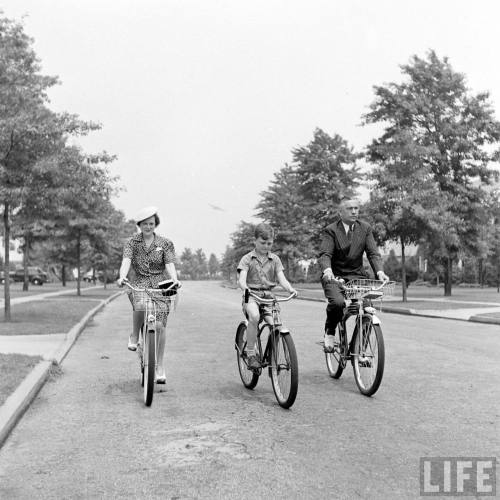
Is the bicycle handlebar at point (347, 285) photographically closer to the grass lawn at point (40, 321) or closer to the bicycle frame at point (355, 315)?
the bicycle frame at point (355, 315)

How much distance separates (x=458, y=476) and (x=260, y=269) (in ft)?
9.40

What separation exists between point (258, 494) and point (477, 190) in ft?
86.0

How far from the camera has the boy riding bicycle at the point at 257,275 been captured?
594cm

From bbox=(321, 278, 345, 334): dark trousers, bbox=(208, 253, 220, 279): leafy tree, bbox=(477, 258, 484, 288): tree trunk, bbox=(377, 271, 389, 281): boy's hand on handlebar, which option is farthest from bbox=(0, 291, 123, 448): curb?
bbox=(208, 253, 220, 279): leafy tree

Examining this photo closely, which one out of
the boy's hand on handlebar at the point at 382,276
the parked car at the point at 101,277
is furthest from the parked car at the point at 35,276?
the boy's hand on handlebar at the point at 382,276

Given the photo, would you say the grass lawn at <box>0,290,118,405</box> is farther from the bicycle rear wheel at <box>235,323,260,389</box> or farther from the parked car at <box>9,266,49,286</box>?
the parked car at <box>9,266,49,286</box>

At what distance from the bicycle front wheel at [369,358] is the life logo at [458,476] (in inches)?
67.8

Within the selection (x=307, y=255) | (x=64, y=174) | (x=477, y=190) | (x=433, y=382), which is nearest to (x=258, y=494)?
(x=433, y=382)

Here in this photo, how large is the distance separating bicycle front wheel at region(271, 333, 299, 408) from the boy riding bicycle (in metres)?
0.30

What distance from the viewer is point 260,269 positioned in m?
6.04

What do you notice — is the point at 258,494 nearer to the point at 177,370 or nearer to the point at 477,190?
the point at 177,370

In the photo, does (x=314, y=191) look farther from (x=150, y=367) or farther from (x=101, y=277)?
(x=150, y=367)

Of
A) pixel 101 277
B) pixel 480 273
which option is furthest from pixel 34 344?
pixel 101 277

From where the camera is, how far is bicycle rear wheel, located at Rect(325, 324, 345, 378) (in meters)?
6.62
